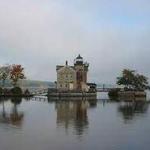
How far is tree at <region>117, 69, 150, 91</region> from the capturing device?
527 ft

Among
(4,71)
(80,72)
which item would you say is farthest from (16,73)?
(80,72)

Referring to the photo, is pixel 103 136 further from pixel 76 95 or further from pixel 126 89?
pixel 126 89

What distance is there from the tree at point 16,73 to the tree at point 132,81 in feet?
124

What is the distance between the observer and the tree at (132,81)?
161m

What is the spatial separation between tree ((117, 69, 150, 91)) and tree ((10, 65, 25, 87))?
37932 mm

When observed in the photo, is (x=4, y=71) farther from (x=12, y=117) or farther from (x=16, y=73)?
(x=12, y=117)

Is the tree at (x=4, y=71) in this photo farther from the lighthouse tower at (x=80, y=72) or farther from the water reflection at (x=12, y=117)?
the water reflection at (x=12, y=117)

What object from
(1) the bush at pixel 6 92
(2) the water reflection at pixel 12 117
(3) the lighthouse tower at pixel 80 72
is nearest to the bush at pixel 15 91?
(1) the bush at pixel 6 92

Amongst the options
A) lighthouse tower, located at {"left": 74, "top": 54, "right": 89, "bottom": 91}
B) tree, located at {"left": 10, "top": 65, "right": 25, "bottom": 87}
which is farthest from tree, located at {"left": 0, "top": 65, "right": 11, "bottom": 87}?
lighthouse tower, located at {"left": 74, "top": 54, "right": 89, "bottom": 91}

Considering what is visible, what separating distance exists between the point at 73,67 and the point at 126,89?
24.1 metres

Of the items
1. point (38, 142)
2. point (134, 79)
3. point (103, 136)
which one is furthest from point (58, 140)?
point (134, 79)

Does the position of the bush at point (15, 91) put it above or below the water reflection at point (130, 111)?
above

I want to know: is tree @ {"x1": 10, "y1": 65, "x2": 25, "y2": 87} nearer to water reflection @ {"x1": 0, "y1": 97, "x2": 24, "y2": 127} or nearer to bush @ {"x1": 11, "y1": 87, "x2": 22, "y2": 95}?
bush @ {"x1": 11, "y1": 87, "x2": 22, "y2": 95}

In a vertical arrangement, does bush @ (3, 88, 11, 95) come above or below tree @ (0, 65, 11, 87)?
below
